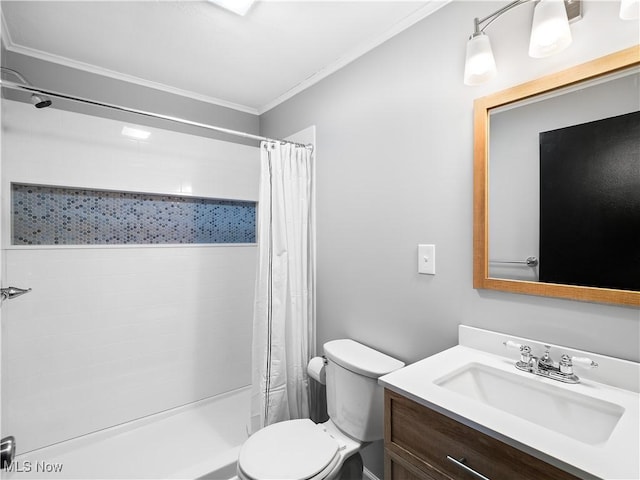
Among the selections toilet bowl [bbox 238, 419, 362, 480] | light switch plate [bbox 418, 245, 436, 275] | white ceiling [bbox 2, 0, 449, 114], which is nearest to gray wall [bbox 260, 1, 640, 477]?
light switch plate [bbox 418, 245, 436, 275]

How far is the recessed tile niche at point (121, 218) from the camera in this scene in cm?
186

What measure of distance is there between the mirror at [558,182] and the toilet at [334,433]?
65cm

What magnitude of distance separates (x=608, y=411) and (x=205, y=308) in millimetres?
2279

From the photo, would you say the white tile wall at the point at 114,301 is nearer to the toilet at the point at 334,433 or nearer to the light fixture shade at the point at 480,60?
the toilet at the point at 334,433

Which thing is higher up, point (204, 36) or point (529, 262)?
point (204, 36)

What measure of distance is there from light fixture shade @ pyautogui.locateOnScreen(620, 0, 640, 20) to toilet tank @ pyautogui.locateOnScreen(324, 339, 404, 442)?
1.43m

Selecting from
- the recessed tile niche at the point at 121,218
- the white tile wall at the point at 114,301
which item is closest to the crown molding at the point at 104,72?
the white tile wall at the point at 114,301

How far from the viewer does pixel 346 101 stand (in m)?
1.89

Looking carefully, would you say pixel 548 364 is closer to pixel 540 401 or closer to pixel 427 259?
pixel 540 401

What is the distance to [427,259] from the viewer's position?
4.80ft

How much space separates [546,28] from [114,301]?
2547 mm

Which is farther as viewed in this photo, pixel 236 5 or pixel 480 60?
pixel 236 5

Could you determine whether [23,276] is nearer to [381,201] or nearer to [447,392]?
[381,201]

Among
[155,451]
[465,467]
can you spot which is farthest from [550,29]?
[155,451]
